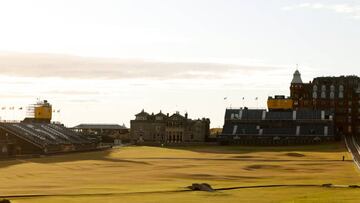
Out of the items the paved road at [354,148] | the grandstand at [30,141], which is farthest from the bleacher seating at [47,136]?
the paved road at [354,148]

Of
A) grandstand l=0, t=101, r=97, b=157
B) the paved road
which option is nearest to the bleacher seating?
grandstand l=0, t=101, r=97, b=157

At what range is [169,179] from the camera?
92625 mm

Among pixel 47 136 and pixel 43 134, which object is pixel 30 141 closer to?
pixel 47 136

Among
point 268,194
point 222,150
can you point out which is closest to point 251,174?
point 268,194

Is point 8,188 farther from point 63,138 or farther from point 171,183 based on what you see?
point 63,138

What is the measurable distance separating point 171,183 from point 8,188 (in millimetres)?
20016

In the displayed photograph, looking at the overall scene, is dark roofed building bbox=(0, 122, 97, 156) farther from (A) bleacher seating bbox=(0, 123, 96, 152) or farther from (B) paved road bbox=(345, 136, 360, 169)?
(B) paved road bbox=(345, 136, 360, 169)

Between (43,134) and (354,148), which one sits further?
(354,148)

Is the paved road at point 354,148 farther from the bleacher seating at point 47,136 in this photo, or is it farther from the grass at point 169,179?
the bleacher seating at point 47,136

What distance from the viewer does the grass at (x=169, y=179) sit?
6900 centimetres

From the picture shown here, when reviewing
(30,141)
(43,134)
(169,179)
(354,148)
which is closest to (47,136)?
(43,134)

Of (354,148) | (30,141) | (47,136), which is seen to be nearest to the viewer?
(30,141)

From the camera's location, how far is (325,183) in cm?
8612

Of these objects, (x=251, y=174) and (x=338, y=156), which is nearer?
(x=251, y=174)
